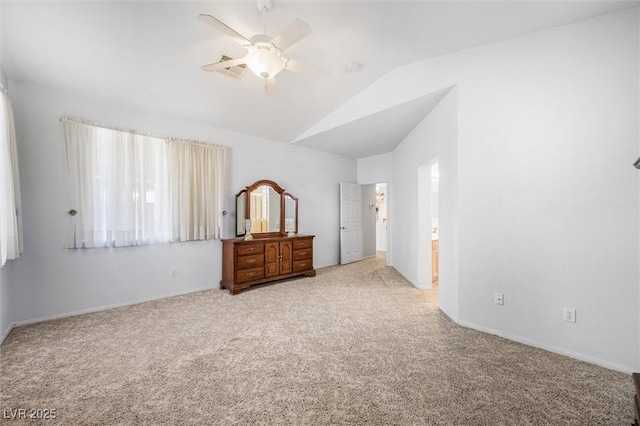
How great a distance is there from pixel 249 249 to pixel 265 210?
31.9 inches

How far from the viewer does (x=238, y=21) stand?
2.30 meters

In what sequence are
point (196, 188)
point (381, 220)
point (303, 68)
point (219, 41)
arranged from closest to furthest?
1. point (303, 68)
2. point (219, 41)
3. point (196, 188)
4. point (381, 220)

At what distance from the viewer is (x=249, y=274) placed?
4117mm

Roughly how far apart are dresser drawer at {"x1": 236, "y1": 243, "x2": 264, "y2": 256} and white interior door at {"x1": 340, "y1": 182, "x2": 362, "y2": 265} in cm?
230

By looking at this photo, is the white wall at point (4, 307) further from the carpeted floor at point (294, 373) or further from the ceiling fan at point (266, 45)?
the ceiling fan at point (266, 45)

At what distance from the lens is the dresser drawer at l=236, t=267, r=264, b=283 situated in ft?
13.1

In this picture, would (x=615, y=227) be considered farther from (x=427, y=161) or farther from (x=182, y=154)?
(x=182, y=154)

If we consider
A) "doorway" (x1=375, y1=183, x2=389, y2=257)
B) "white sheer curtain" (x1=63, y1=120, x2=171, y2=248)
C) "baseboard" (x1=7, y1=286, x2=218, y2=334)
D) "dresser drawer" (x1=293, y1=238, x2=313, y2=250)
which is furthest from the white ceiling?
"doorway" (x1=375, y1=183, x2=389, y2=257)

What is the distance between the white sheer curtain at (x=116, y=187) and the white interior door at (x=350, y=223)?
3.52 metres

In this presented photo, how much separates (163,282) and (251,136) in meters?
2.70

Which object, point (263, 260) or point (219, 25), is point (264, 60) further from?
point (263, 260)

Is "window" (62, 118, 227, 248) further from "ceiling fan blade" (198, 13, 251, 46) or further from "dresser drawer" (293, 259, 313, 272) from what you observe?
"ceiling fan blade" (198, 13, 251, 46)

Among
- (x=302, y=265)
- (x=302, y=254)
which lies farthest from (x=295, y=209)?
(x=302, y=265)

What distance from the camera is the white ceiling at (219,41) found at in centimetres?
216
